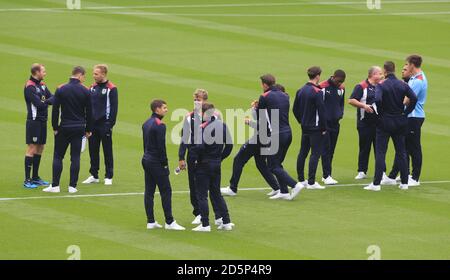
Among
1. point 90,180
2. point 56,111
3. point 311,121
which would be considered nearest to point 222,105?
point 90,180

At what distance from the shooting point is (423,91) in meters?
20.5

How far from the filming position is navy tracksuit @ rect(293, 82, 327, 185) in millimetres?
19641

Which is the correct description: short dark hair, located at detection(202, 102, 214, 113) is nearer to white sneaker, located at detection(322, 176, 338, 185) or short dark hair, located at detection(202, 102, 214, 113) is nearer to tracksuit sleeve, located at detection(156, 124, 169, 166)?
tracksuit sleeve, located at detection(156, 124, 169, 166)

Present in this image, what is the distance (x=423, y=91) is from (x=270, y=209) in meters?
4.08

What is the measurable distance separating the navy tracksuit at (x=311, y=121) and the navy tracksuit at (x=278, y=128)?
31.0 inches

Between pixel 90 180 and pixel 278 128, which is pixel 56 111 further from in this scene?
pixel 278 128

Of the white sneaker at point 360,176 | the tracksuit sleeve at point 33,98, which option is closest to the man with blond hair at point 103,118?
the tracksuit sleeve at point 33,98

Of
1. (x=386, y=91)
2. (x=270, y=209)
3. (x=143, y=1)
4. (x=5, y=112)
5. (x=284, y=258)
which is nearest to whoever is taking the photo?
(x=284, y=258)

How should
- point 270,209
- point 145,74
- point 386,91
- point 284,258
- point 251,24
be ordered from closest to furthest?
point 284,258 < point 270,209 < point 386,91 < point 145,74 < point 251,24

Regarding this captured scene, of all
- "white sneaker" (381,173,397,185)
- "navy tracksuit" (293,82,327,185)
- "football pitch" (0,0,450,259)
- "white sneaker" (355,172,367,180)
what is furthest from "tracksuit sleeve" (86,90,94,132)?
"white sneaker" (381,173,397,185)

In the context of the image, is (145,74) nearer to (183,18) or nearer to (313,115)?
(183,18)

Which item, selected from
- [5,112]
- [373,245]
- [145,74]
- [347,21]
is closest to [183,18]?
[347,21]

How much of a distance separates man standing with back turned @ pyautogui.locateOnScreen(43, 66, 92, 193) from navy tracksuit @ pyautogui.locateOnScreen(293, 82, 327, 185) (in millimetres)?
3659

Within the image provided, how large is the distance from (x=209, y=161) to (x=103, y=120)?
4095mm
